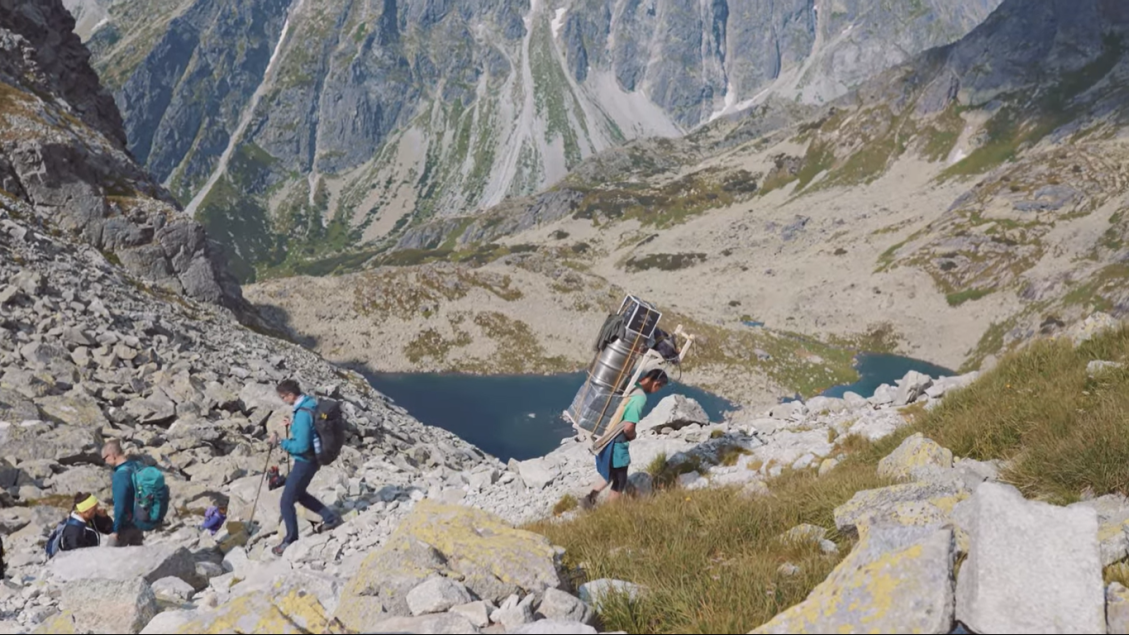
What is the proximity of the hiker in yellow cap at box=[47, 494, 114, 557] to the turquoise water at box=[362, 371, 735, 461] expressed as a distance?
1417 inches

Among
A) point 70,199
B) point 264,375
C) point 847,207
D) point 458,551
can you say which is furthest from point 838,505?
point 847,207

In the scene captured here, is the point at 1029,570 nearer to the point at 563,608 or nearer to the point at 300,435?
the point at 563,608

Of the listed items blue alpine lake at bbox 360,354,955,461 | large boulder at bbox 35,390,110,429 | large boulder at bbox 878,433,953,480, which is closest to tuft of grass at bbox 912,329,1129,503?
large boulder at bbox 878,433,953,480

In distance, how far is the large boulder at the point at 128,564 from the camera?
7410mm

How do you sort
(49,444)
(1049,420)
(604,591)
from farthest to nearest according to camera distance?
(49,444), (1049,420), (604,591)

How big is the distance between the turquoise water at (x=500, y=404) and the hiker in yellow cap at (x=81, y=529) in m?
36.0

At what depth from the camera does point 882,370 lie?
289 feet

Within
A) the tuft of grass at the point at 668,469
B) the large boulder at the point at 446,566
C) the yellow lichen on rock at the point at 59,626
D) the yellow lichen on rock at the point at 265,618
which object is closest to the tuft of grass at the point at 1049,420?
the tuft of grass at the point at 668,469

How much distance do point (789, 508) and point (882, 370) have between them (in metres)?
91.8

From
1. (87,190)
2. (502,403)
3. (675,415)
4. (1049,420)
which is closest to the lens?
(1049,420)

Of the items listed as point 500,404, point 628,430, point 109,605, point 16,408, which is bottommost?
point 500,404

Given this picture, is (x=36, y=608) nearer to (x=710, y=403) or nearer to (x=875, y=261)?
(x=710, y=403)

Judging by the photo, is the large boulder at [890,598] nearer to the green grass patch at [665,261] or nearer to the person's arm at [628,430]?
the person's arm at [628,430]

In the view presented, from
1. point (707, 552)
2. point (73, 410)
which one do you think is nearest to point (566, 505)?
point (707, 552)
